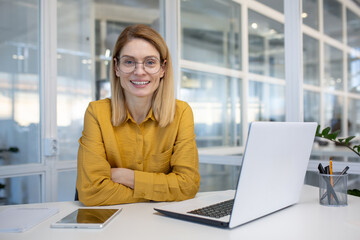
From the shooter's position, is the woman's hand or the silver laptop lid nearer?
the silver laptop lid

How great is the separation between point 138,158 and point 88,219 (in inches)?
23.2

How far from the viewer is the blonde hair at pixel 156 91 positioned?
162 cm

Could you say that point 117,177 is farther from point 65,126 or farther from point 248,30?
point 248,30

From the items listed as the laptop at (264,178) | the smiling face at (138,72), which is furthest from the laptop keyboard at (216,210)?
the smiling face at (138,72)

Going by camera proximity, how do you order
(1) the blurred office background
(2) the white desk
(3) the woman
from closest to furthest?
(2) the white desk
(3) the woman
(1) the blurred office background

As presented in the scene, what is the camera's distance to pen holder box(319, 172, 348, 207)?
122cm

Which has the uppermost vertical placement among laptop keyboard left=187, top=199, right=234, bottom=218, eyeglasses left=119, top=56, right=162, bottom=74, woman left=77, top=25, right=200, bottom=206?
eyeglasses left=119, top=56, right=162, bottom=74

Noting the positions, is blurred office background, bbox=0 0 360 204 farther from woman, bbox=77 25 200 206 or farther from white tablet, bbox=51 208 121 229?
white tablet, bbox=51 208 121 229

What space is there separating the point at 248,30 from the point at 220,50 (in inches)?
12.5

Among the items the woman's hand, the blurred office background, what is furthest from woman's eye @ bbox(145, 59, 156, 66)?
the blurred office background

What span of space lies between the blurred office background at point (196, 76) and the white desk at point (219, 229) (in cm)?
109

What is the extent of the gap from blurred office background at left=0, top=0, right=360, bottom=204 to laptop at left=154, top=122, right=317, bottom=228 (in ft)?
3.38

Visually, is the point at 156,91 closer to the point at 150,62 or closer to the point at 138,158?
the point at 150,62

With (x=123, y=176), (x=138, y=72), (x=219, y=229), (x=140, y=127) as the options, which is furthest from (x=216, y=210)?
A: (x=138, y=72)
